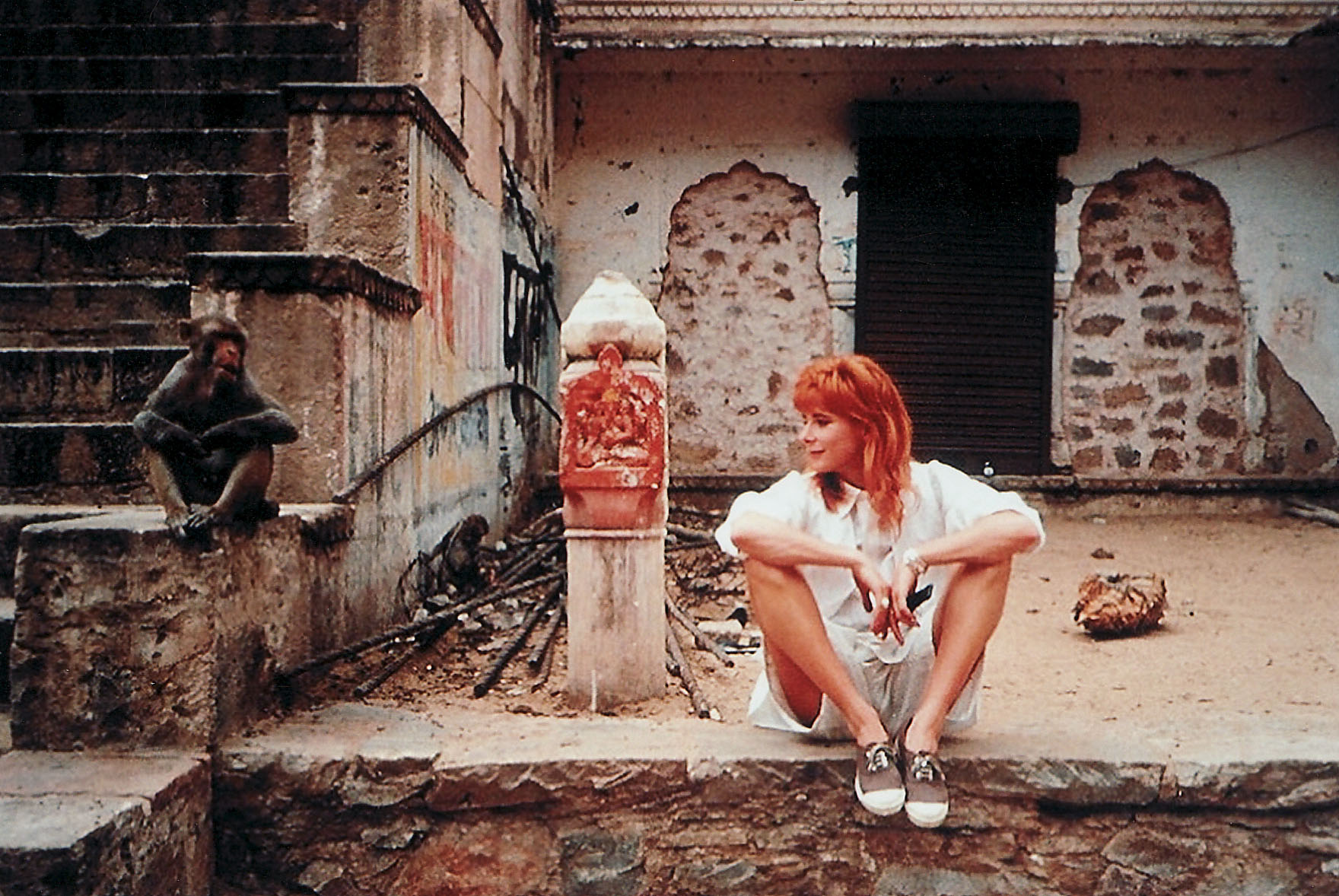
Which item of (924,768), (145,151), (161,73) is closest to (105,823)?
(924,768)

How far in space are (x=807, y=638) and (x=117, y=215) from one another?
12.6ft

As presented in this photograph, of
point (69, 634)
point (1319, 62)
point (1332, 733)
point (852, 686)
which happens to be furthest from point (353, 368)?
point (1319, 62)

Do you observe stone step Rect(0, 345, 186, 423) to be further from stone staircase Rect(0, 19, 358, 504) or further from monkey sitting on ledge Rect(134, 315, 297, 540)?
monkey sitting on ledge Rect(134, 315, 297, 540)

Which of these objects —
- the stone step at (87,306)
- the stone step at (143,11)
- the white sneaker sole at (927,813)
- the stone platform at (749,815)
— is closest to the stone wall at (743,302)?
the stone step at (143,11)

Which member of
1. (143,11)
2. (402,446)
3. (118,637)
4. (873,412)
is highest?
(143,11)

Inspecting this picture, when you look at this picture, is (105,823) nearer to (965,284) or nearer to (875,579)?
(875,579)

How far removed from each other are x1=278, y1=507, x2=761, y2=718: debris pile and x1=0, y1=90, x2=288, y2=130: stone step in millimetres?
2104

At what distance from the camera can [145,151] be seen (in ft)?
17.9

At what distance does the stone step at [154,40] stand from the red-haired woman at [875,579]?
3.98 metres

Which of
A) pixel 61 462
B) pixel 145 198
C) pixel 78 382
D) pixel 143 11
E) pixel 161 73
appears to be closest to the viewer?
pixel 61 462

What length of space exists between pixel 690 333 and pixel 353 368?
5.04m

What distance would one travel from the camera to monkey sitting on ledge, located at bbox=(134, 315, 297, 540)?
3.00 meters

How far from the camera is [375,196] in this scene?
4.39m

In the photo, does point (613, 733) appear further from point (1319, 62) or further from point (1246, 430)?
point (1319, 62)
